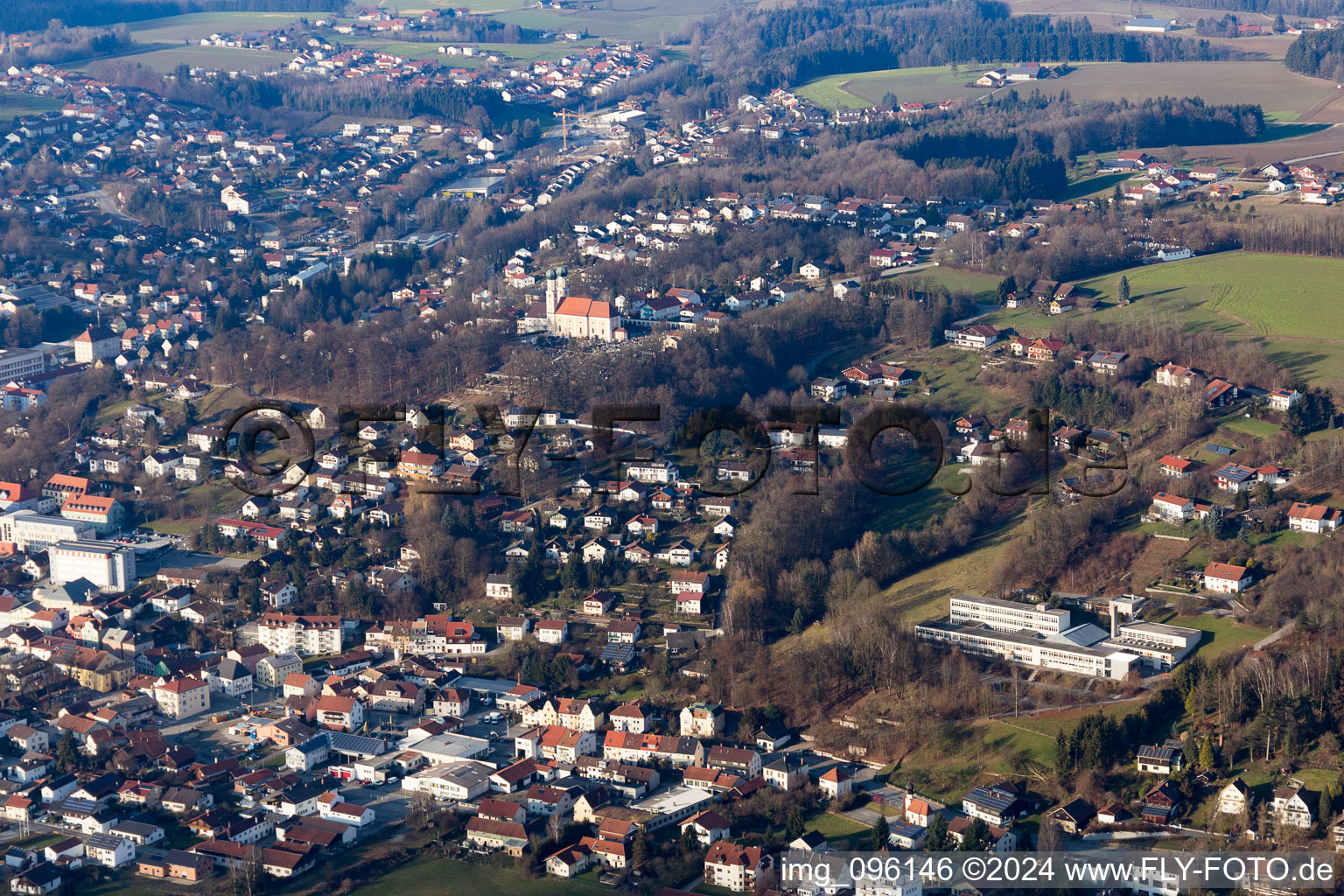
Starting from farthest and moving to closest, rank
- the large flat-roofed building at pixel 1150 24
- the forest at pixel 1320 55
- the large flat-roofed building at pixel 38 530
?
the large flat-roofed building at pixel 1150 24
the forest at pixel 1320 55
the large flat-roofed building at pixel 38 530

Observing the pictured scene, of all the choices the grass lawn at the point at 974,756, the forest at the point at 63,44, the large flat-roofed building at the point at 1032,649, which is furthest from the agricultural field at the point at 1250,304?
the forest at the point at 63,44

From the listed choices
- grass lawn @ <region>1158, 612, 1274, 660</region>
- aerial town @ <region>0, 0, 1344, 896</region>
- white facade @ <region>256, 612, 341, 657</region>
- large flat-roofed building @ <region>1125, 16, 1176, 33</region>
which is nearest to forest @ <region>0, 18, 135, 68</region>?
aerial town @ <region>0, 0, 1344, 896</region>

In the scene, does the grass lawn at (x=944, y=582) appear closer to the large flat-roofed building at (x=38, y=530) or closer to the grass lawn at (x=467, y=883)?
the grass lawn at (x=467, y=883)

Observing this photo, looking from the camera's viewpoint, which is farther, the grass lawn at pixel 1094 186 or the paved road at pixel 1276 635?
the grass lawn at pixel 1094 186

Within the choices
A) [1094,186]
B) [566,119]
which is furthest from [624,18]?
[1094,186]

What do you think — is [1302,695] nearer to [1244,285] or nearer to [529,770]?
[529,770]

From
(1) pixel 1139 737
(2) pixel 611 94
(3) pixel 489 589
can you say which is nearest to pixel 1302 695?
(1) pixel 1139 737

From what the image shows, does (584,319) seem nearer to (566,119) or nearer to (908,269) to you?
(908,269)
